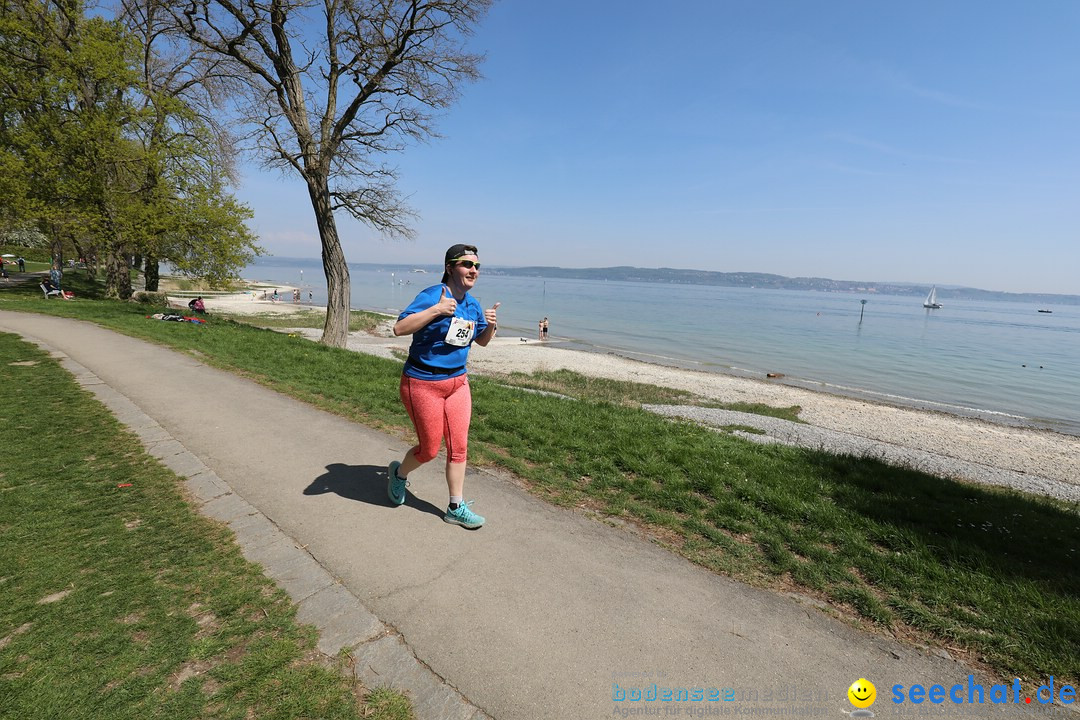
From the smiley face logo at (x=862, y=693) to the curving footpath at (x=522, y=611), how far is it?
4 cm

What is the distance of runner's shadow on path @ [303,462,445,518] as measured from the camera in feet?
14.3

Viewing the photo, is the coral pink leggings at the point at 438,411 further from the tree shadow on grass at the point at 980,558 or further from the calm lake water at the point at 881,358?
the calm lake water at the point at 881,358

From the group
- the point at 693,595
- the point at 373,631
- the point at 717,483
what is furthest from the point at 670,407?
the point at 373,631

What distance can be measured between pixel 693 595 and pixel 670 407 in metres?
11.6

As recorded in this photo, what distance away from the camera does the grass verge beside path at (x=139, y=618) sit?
2.14 metres

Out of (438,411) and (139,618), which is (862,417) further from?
(139,618)

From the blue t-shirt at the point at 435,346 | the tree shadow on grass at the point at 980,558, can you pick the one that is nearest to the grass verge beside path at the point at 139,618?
the blue t-shirt at the point at 435,346

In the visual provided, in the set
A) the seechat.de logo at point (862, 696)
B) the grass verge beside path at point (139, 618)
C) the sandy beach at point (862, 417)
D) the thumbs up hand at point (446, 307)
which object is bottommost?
the sandy beach at point (862, 417)

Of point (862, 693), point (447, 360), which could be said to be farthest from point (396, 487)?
point (862, 693)

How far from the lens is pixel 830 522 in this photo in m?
4.14

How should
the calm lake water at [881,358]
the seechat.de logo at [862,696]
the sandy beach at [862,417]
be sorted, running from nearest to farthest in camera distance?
the seechat.de logo at [862,696] → the sandy beach at [862,417] → the calm lake water at [881,358]

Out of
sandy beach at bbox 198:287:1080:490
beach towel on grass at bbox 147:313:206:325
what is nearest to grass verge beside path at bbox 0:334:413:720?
sandy beach at bbox 198:287:1080:490

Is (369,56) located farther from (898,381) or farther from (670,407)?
(898,381)

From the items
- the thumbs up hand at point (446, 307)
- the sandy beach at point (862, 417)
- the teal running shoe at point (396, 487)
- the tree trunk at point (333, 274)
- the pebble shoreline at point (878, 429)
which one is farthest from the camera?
the tree trunk at point (333, 274)
